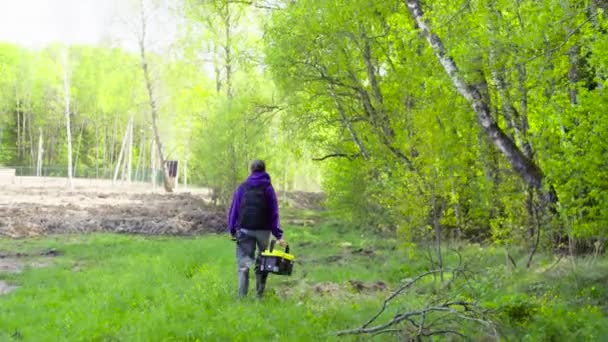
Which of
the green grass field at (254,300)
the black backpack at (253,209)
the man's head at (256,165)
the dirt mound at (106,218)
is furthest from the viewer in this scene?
the dirt mound at (106,218)

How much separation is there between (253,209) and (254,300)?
120 cm

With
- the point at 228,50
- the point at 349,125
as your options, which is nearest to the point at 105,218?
the point at 349,125

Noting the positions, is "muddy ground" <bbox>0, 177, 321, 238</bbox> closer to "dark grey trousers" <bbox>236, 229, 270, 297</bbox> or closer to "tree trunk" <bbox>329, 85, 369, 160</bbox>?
"tree trunk" <bbox>329, 85, 369, 160</bbox>

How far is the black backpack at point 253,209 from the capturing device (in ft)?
26.1

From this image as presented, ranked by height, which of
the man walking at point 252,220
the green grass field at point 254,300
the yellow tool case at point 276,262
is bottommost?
the green grass field at point 254,300

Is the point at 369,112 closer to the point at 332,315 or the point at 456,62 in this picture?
the point at 456,62

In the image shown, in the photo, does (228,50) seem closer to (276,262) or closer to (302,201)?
(302,201)

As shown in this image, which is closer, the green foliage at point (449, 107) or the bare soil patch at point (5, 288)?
the green foliage at point (449, 107)

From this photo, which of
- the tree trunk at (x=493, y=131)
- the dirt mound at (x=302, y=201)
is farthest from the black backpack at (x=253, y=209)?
the dirt mound at (x=302, y=201)

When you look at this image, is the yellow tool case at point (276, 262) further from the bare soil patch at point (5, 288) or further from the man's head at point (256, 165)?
the bare soil patch at point (5, 288)

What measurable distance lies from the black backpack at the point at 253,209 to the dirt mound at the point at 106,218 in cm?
1276

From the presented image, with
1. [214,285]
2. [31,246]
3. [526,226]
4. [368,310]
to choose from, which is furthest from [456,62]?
[31,246]

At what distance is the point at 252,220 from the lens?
7934mm

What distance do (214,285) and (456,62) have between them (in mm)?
5087
